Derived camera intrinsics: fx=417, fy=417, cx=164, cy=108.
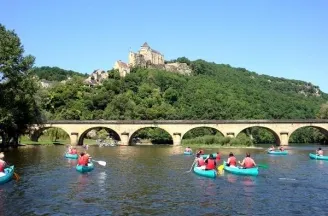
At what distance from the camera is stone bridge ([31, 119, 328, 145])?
75.0 metres

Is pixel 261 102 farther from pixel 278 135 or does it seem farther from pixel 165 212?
pixel 165 212

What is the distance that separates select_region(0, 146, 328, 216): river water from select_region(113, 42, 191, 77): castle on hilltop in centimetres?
10631

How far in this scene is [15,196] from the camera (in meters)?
20.8

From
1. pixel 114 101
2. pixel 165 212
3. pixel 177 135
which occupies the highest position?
pixel 114 101

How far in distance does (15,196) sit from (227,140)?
51722 mm

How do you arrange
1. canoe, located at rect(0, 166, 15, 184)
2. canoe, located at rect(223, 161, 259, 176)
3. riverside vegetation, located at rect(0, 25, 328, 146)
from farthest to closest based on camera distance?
riverside vegetation, located at rect(0, 25, 328, 146), canoe, located at rect(223, 161, 259, 176), canoe, located at rect(0, 166, 15, 184)

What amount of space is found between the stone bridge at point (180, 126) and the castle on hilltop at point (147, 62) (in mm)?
56858

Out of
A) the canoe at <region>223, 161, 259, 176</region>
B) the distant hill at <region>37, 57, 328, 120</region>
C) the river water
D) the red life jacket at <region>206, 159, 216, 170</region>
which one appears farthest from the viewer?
the distant hill at <region>37, 57, 328, 120</region>

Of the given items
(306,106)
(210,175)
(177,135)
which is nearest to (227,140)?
(177,135)

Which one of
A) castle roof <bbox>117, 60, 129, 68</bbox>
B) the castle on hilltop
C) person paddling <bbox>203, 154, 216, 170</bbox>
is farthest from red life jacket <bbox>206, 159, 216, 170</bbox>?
castle roof <bbox>117, 60, 129, 68</bbox>

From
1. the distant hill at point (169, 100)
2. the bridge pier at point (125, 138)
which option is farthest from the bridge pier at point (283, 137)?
the distant hill at point (169, 100)

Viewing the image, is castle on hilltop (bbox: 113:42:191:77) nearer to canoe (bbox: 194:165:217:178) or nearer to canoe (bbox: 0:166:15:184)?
canoe (bbox: 194:165:217:178)

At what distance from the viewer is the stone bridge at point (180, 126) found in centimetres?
7500

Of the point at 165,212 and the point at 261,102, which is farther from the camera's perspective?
the point at 261,102
